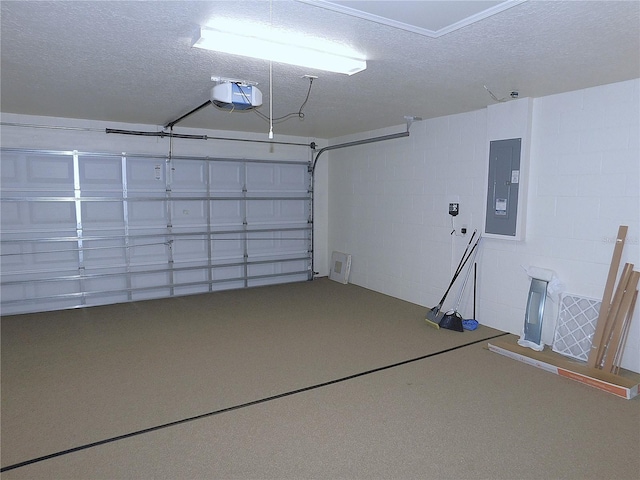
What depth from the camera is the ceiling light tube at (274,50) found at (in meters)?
2.59

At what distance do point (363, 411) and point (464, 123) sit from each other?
3.63 metres

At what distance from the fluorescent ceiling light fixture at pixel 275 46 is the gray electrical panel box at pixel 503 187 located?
7.21 ft

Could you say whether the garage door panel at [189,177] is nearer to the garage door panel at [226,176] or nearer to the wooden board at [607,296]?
the garage door panel at [226,176]

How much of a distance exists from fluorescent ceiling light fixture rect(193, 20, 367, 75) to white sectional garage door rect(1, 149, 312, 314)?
3.85 metres

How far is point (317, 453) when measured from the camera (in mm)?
2508

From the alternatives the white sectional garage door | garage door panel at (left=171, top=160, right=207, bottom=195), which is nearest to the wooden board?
the white sectional garage door

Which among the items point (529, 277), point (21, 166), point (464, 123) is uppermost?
point (464, 123)

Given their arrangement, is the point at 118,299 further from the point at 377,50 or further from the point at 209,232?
the point at 377,50

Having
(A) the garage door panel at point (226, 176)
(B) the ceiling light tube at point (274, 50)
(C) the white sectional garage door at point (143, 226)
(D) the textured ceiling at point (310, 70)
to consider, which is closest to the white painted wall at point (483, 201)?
(D) the textured ceiling at point (310, 70)

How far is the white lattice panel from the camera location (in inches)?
152

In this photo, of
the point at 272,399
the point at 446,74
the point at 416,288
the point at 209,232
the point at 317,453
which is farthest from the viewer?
the point at 209,232

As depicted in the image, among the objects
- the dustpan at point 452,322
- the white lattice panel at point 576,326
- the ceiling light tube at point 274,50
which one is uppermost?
the ceiling light tube at point 274,50

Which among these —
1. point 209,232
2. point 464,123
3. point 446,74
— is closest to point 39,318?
point 209,232

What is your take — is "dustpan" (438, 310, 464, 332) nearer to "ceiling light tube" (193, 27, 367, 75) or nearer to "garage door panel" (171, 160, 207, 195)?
"ceiling light tube" (193, 27, 367, 75)
